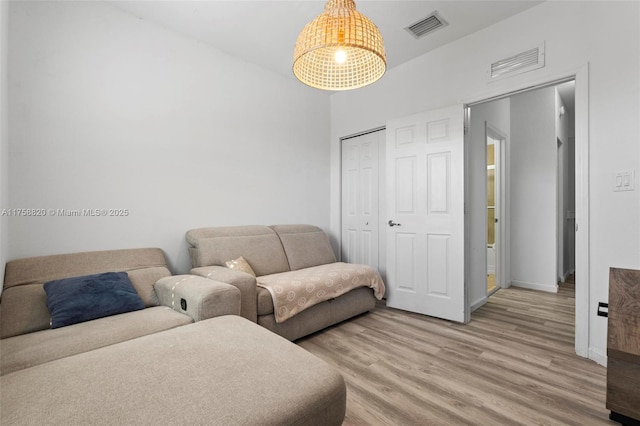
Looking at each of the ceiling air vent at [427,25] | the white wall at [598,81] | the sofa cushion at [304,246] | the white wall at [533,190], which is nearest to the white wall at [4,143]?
the sofa cushion at [304,246]

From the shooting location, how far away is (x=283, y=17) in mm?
2508

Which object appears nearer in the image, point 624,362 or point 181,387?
point 181,387

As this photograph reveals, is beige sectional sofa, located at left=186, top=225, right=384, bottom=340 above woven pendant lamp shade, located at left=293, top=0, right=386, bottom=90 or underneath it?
underneath

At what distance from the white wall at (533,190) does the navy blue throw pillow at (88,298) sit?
470cm

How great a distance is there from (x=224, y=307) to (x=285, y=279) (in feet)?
2.56

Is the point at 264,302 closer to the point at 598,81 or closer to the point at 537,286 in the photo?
the point at 598,81

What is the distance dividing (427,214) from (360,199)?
1033 mm

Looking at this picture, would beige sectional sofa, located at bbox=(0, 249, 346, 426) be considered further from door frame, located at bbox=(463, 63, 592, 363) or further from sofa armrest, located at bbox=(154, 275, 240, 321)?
door frame, located at bbox=(463, 63, 592, 363)

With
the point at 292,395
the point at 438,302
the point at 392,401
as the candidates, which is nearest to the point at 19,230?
the point at 292,395

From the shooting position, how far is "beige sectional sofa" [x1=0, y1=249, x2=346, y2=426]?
81 centimetres

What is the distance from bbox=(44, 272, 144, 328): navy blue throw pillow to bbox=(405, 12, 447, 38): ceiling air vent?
318cm

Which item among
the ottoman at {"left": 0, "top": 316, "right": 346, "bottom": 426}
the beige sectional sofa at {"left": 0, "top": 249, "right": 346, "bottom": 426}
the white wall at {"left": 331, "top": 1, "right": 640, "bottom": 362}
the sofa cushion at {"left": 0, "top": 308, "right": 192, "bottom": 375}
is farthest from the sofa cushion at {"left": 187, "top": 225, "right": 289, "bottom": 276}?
the white wall at {"left": 331, "top": 1, "right": 640, "bottom": 362}

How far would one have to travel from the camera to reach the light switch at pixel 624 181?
1.89 m

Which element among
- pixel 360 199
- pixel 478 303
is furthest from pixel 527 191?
pixel 360 199
